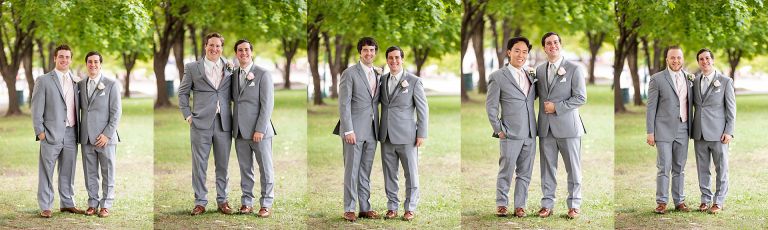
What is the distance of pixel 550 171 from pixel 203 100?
2730 mm

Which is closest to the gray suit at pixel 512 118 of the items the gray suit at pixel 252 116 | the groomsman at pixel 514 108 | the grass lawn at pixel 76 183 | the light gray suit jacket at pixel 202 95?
the groomsman at pixel 514 108

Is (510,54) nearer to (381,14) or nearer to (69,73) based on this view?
(381,14)

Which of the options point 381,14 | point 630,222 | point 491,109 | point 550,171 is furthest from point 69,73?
point 630,222

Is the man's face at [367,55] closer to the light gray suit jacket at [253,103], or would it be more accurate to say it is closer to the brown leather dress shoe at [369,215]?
the light gray suit jacket at [253,103]

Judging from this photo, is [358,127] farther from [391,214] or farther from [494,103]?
[494,103]

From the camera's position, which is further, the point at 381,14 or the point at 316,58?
the point at 316,58

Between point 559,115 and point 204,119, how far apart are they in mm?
2727

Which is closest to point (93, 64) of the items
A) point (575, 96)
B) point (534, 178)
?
point (575, 96)

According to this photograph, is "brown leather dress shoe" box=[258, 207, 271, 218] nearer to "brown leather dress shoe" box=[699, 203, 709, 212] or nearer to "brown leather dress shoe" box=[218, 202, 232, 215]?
"brown leather dress shoe" box=[218, 202, 232, 215]

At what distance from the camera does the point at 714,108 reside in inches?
297

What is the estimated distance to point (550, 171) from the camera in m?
7.20

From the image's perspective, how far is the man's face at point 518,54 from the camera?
22.9 feet

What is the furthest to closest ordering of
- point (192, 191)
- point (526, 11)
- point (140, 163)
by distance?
1. point (140, 163)
2. point (526, 11)
3. point (192, 191)

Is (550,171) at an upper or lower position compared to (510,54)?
lower
